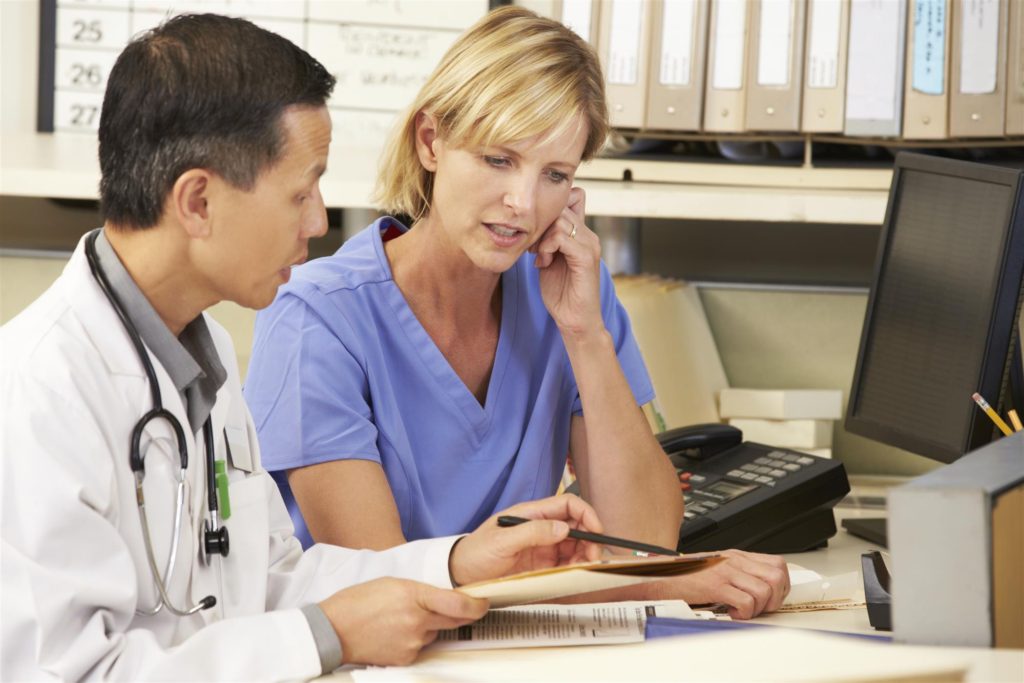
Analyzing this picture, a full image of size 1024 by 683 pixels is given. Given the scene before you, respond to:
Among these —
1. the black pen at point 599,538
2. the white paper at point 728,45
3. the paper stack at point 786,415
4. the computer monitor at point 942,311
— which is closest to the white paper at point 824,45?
the white paper at point 728,45

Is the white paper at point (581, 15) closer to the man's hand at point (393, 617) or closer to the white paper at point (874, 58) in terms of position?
the white paper at point (874, 58)

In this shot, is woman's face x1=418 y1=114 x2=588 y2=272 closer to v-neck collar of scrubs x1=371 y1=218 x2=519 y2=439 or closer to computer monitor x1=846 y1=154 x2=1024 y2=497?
v-neck collar of scrubs x1=371 y1=218 x2=519 y2=439

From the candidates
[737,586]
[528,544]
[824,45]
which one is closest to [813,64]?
[824,45]

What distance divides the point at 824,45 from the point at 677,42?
22cm

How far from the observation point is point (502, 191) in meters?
1.41

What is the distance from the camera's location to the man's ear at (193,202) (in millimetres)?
1014

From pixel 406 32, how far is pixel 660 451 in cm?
123

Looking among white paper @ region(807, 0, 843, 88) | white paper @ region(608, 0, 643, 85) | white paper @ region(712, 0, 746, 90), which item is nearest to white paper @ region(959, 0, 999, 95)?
white paper @ region(807, 0, 843, 88)

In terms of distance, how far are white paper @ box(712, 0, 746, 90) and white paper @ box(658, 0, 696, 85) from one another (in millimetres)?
40

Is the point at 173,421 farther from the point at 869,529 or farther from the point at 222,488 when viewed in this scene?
the point at 869,529

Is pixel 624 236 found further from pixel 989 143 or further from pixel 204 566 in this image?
pixel 204 566

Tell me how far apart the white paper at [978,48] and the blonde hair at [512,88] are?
0.67 metres

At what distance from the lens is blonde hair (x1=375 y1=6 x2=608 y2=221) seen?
1384 mm

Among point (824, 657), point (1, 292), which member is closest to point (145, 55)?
point (824, 657)
